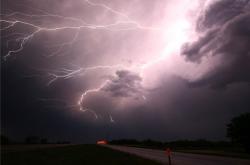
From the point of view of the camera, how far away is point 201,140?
82062mm

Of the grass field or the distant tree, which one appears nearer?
the grass field

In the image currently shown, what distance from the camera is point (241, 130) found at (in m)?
37.9

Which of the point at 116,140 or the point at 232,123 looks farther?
the point at 116,140

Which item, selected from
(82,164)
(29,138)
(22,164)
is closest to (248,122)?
(82,164)

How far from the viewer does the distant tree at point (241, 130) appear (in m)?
37.3

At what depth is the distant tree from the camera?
37312 millimetres

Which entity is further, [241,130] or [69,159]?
[241,130]

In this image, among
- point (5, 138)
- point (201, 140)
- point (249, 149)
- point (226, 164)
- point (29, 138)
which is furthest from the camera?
point (29, 138)

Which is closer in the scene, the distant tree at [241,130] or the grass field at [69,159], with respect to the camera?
the grass field at [69,159]

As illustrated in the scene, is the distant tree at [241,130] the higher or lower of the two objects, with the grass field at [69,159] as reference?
higher

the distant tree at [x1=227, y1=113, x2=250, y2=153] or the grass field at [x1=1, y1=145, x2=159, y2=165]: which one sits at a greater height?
the distant tree at [x1=227, y1=113, x2=250, y2=153]

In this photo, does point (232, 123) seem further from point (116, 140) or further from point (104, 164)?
point (116, 140)

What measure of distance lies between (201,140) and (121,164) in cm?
6484

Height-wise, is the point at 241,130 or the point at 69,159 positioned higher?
the point at 241,130
